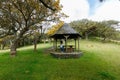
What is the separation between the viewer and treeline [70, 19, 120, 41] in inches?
2940

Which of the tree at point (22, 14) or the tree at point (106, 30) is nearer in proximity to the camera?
the tree at point (22, 14)

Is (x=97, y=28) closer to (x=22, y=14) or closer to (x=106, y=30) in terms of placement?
(x=106, y=30)

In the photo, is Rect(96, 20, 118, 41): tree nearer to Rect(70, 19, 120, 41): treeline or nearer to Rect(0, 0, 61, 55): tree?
Rect(70, 19, 120, 41): treeline

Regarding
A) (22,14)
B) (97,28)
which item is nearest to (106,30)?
(97,28)

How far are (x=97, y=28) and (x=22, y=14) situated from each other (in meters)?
46.6

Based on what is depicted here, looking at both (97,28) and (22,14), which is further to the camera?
(97,28)

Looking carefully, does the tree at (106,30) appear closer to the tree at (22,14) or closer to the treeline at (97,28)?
the treeline at (97,28)

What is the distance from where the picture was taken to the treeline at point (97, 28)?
74688mm

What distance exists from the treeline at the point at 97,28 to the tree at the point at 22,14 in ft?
131

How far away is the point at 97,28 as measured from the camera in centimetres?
7644

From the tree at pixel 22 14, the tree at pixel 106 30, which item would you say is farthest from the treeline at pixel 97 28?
the tree at pixel 22 14

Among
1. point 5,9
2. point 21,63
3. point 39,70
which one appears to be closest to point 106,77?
point 39,70

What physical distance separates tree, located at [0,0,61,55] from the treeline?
3987 cm

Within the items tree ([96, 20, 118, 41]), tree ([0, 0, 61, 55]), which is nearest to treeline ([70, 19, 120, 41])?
tree ([96, 20, 118, 41])
